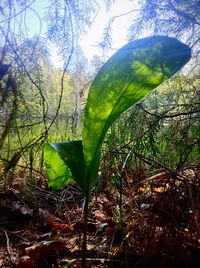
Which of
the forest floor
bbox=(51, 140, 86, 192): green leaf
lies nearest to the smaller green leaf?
the forest floor

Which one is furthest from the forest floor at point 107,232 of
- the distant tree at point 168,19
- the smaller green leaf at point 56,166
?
the distant tree at point 168,19

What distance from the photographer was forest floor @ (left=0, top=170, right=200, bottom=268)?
62 cm

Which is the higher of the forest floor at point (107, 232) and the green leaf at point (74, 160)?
the green leaf at point (74, 160)

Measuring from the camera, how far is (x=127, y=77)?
1.84ft

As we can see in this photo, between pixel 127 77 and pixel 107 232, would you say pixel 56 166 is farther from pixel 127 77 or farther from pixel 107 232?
pixel 127 77

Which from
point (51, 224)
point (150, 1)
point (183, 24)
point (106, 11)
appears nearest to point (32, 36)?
point (106, 11)

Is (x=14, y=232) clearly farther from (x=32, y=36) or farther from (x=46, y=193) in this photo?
(x=32, y=36)

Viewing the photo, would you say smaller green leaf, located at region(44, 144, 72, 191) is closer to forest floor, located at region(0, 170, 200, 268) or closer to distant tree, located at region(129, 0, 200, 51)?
forest floor, located at region(0, 170, 200, 268)

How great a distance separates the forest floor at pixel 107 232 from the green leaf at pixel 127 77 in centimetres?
21

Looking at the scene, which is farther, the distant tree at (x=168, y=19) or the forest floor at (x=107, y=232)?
the distant tree at (x=168, y=19)

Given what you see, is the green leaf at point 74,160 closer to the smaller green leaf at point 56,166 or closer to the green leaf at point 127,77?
the green leaf at point 127,77

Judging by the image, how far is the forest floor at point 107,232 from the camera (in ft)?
2.04

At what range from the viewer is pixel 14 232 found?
0.88 metres

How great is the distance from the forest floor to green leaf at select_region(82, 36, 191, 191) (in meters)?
0.21
